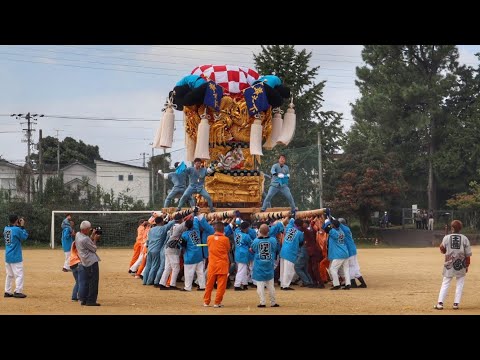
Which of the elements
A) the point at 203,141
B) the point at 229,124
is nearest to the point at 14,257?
the point at 203,141

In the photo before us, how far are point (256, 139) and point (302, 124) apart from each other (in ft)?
84.1

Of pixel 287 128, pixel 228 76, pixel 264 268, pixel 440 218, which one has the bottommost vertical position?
pixel 264 268

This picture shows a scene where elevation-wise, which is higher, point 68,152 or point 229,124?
point 68,152

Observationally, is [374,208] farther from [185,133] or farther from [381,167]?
[185,133]

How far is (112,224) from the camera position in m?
39.8

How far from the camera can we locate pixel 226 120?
20328mm

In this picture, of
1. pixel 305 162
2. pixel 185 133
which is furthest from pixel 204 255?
pixel 305 162

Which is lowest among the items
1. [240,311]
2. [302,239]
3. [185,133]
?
[240,311]

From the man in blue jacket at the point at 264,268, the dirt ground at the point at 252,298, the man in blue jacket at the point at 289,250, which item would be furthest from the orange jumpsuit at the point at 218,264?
the man in blue jacket at the point at 289,250

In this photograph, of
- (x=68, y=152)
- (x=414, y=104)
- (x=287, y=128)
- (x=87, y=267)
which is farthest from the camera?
(x=68, y=152)

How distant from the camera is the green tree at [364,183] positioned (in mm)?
42125

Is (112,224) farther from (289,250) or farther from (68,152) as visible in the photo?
(68,152)

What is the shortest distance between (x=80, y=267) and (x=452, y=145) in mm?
36472

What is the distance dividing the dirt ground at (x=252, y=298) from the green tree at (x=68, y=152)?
4392 cm
